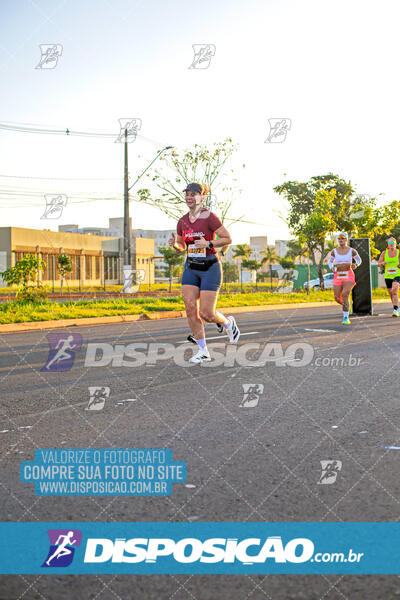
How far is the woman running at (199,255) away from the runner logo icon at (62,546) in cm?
460

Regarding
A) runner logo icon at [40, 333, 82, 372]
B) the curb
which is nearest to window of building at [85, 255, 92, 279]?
the curb

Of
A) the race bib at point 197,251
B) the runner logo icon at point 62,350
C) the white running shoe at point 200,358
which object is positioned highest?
the race bib at point 197,251

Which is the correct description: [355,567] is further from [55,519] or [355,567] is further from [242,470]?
[55,519]

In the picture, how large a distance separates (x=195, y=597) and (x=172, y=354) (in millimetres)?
6224

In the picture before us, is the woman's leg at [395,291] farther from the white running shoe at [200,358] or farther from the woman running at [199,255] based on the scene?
the white running shoe at [200,358]

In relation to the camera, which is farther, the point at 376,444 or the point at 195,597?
the point at 376,444

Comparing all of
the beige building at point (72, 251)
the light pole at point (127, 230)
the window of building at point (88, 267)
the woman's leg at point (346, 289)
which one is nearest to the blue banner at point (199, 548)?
the woman's leg at point (346, 289)

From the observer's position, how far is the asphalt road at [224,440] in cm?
222

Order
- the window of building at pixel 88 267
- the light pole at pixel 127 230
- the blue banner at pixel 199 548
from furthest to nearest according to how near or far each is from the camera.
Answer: the window of building at pixel 88 267 → the light pole at pixel 127 230 → the blue banner at pixel 199 548

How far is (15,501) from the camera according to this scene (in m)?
2.92

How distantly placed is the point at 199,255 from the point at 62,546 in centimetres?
492

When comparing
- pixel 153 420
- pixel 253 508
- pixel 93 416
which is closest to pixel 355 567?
pixel 253 508

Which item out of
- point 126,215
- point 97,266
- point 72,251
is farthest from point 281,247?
point 126,215

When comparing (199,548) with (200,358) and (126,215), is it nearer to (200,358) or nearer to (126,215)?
(200,358)
